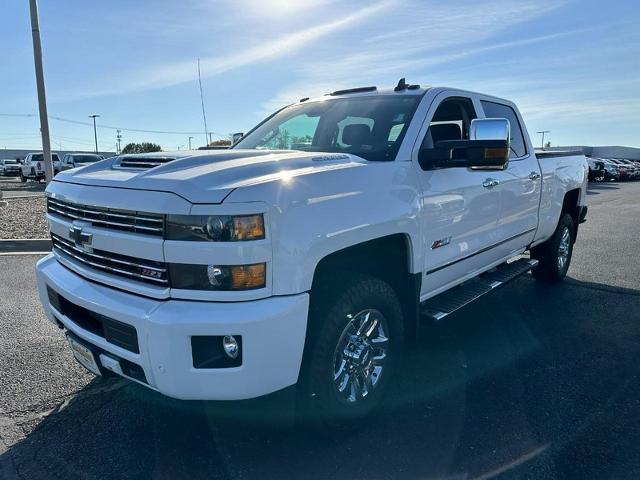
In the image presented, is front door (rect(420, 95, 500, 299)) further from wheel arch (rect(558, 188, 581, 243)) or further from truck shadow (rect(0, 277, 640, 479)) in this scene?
wheel arch (rect(558, 188, 581, 243))

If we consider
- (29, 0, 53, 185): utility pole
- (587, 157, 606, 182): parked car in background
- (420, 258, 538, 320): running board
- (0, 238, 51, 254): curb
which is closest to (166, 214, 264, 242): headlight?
(420, 258, 538, 320): running board

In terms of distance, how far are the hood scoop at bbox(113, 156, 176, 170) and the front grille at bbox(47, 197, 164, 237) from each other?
1.13ft

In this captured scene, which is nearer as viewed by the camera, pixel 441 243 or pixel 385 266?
pixel 385 266

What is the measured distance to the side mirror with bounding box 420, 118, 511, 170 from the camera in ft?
10.1

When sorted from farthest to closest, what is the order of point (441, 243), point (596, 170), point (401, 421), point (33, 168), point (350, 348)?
point (596, 170) < point (33, 168) < point (441, 243) < point (401, 421) < point (350, 348)

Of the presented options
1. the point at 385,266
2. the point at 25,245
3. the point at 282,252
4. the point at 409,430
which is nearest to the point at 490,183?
the point at 385,266

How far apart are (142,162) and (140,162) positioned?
0.7 inches

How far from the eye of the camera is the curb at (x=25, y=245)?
8.28m

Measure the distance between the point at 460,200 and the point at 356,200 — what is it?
1.22m

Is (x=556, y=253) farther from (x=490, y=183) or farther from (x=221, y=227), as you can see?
(x=221, y=227)

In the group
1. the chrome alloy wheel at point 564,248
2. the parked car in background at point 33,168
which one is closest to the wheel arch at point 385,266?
the chrome alloy wheel at point 564,248

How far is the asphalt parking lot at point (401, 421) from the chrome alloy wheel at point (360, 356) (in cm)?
23

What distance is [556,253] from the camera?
5.98 metres

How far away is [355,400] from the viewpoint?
9.59ft
